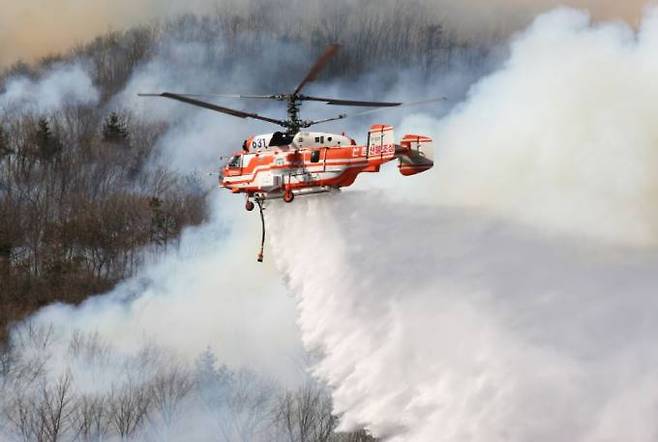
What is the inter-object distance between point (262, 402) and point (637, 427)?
32689mm

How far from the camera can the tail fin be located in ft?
116

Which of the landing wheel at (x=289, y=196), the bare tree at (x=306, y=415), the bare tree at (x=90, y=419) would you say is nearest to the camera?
the landing wheel at (x=289, y=196)

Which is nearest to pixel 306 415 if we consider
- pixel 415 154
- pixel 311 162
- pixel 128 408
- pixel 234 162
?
pixel 128 408

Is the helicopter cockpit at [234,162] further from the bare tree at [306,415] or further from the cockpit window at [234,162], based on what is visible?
the bare tree at [306,415]

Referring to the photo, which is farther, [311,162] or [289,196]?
[289,196]

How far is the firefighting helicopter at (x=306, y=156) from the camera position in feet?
116

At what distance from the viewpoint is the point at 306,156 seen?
122 feet

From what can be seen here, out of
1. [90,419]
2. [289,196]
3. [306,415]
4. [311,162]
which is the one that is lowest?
[90,419]

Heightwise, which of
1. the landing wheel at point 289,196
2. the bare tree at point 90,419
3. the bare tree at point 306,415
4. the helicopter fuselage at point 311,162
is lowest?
the bare tree at point 90,419

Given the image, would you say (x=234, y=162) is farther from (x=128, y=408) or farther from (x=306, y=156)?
(x=128, y=408)

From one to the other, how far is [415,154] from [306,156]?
4111 mm

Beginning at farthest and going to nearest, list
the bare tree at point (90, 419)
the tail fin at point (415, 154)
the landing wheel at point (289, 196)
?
the bare tree at point (90, 419) → the landing wheel at point (289, 196) → the tail fin at point (415, 154)

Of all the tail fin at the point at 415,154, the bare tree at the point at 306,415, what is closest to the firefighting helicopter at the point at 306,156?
the tail fin at the point at 415,154

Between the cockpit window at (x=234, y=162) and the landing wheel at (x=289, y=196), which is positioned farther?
the cockpit window at (x=234, y=162)
